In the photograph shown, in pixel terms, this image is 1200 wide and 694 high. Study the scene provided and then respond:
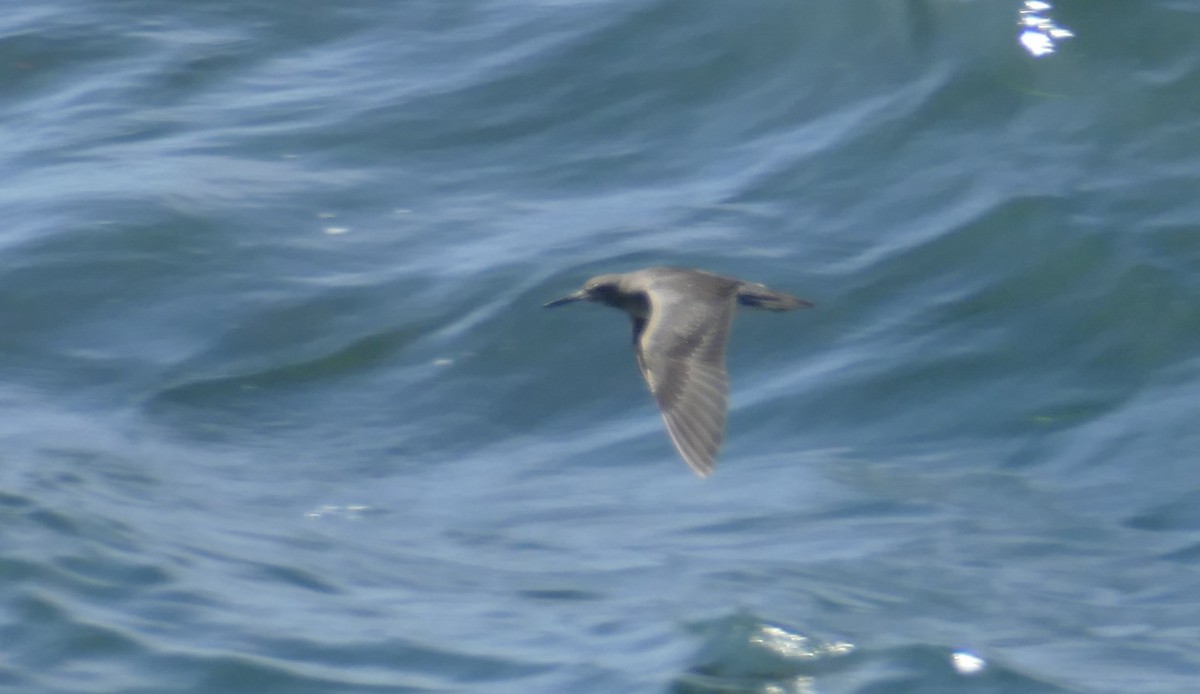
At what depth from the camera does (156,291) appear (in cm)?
985

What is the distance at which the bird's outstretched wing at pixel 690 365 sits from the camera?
20.0 feet

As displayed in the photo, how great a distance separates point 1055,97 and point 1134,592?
3.96m

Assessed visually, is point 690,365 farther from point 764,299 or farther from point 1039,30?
point 1039,30

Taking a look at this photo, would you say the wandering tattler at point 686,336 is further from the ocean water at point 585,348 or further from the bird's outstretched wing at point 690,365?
the ocean water at point 585,348

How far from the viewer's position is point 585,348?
9.28m

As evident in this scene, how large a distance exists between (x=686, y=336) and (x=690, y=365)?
219 millimetres

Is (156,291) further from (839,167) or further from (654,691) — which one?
(654,691)

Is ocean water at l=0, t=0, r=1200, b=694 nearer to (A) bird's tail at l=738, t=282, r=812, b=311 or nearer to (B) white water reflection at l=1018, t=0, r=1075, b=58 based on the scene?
(B) white water reflection at l=1018, t=0, r=1075, b=58

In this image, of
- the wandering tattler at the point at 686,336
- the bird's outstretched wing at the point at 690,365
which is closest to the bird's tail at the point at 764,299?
the wandering tattler at the point at 686,336

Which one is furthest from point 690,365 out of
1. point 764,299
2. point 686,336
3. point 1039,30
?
point 1039,30

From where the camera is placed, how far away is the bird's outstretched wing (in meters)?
6.11

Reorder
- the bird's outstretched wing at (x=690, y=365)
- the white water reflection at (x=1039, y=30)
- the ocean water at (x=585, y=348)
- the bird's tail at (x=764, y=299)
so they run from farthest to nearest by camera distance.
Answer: the white water reflection at (x=1039, y=30) → the bird's tail at (x=764, y=299) → the ocean water at (x=585, y=348) → the bird's outstretched wing at (x=690, y=365)

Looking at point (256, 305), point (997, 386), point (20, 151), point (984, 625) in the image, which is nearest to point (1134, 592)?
point (984, 625)

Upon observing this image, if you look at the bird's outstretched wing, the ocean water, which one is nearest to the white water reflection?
the ocean water
